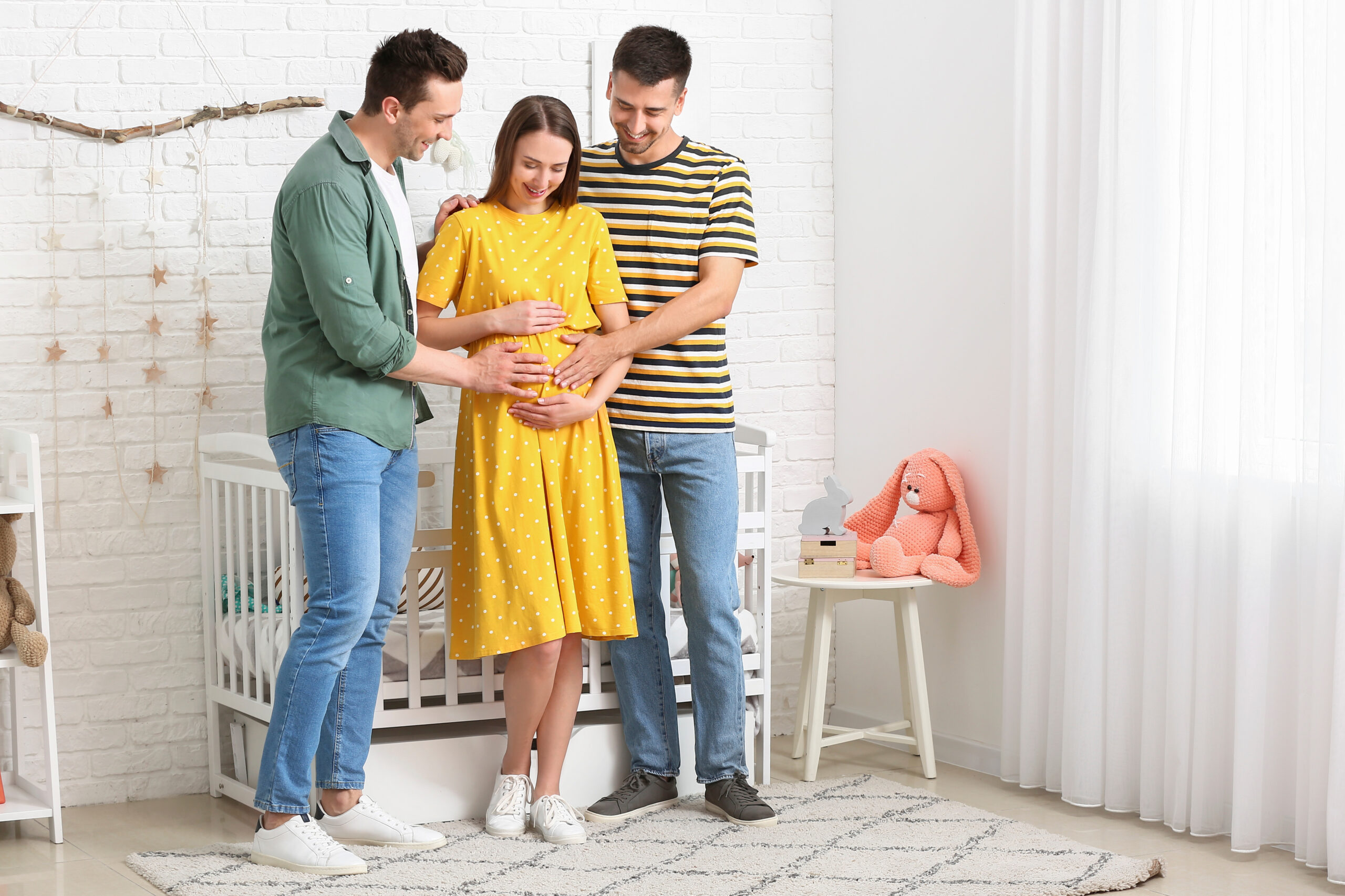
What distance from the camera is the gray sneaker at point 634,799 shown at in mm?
2438

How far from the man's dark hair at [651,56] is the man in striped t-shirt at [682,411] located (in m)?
0.09

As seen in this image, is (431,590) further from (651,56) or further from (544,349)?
(651,56)

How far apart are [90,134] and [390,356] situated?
1.03m

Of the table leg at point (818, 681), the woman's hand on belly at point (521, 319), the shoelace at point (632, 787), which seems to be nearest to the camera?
the woman's hand on belly at point (521, 319)

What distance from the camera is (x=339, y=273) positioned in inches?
79.2

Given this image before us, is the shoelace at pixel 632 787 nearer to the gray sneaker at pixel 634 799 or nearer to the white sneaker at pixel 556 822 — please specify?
the gray sneaker at pixel 634 799

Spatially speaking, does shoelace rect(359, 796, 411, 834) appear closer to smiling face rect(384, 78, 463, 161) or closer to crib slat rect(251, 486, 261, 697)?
crib slat rect(251, 486, 261, 697)

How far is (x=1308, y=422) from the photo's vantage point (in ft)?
7.05

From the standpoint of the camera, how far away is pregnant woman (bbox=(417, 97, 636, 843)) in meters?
2.25

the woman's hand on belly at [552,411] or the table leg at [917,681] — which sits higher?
the woman's hand on belly at [552,411]

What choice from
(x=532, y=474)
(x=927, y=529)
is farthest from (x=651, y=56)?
(x=927, y=529)

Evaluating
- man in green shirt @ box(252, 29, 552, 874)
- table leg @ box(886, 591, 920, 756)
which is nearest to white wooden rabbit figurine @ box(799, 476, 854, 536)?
table leg @ box(886, 591, 920, 756)

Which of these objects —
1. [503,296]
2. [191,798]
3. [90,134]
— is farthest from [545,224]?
[191,798]

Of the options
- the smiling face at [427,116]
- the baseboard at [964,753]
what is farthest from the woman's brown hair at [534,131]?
the baseboard at [964,753]
